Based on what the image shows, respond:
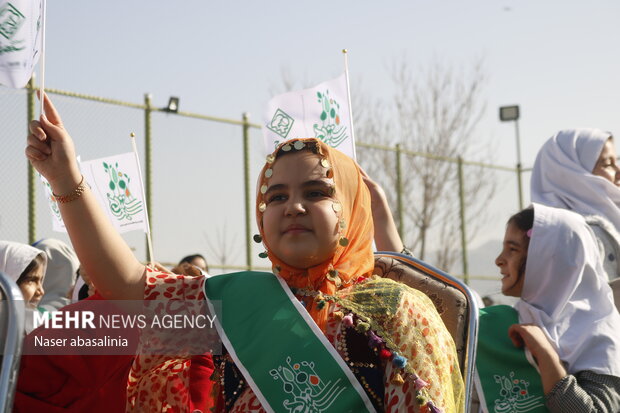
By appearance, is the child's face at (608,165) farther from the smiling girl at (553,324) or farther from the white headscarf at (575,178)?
the smiling girl at (553,324)

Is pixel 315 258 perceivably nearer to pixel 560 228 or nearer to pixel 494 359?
pixel 494 359

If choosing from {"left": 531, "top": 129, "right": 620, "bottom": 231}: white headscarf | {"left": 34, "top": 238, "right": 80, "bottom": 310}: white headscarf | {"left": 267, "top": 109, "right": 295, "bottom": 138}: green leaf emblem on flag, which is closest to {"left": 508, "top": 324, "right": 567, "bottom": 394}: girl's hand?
{"left": 267, "top": 109, "right": 295, "bottom": 138}: green leaf emblem on flag

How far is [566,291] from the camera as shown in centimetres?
378

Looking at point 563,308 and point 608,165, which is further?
point 608,165

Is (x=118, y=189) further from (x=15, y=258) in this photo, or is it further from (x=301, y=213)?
(x=301, y=213)

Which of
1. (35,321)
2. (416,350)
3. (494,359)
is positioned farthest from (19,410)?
(494,359)

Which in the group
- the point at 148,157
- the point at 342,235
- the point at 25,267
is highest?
the point at 148,157

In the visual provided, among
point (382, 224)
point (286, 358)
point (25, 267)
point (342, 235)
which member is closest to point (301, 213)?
point (342, 235)

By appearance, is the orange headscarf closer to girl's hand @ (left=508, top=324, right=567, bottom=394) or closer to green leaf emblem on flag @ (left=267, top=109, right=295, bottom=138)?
girl's hand @ (left=508, top=324, right=567, bottom=394)

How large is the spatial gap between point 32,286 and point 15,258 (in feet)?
0.60

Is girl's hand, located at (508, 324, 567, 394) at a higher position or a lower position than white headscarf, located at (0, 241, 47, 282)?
lower

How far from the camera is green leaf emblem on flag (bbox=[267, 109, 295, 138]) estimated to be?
472 centimetres

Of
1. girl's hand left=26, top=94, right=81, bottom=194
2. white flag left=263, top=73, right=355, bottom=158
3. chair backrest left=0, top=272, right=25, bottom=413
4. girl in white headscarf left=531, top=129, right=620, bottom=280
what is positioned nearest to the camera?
chair backrest left=0, top=272, right=25, bottom=413

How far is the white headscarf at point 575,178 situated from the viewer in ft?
17.3
